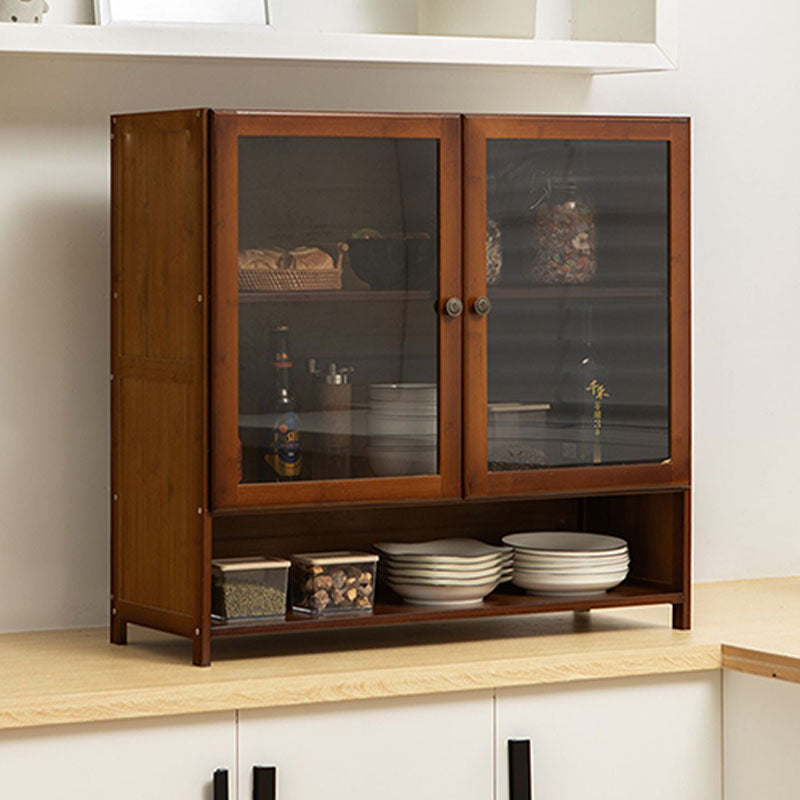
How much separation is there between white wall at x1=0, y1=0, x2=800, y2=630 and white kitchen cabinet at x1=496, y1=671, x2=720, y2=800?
0.71 m

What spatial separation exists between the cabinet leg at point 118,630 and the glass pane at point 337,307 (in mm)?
399

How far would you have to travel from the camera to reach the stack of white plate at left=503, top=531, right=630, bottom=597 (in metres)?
2.61

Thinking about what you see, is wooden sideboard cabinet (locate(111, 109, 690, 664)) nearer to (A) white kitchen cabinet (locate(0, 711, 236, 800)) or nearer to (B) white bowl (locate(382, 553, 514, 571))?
(B) white bowl (locate(382, 553, 514, 571))

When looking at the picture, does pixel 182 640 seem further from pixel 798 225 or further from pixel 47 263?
pixel 798 225

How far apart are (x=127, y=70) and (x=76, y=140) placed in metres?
0.16

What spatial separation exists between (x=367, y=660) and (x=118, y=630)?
46 centimetres

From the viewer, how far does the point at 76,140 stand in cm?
270

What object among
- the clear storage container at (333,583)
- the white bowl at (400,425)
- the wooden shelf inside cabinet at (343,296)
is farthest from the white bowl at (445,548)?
the wooden shelf inside cabinet at (343,296)

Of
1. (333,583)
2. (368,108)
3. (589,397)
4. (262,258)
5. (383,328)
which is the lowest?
(333,583)

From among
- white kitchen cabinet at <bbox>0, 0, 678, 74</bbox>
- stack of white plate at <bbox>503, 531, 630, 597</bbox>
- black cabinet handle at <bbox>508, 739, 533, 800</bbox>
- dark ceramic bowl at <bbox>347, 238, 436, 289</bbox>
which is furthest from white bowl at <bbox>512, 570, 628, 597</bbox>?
white kitchen cabinet at <bbox>0, 0, 678, 74</bbox>

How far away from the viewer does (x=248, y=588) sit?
2.41m

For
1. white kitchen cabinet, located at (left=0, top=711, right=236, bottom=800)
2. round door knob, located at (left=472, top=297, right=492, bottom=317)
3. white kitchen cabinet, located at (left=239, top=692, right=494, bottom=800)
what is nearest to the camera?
white kitchen cabinet, located at (left=0, top=711, right=236, bottom=800)

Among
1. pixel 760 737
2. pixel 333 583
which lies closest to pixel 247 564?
pixel 333 583

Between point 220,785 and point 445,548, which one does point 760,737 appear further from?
point 220,785
